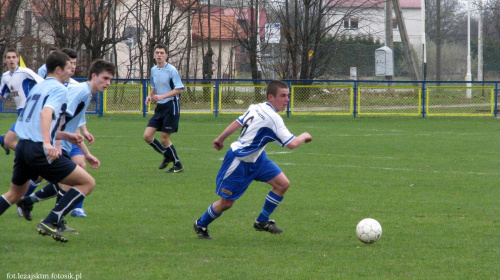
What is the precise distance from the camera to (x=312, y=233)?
20.8 feet

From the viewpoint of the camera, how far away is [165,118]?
1095 centimetres

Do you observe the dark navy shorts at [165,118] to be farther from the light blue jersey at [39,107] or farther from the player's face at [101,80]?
the light blue jersey at [39,107]

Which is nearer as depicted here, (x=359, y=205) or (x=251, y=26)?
(x=359, y=205)

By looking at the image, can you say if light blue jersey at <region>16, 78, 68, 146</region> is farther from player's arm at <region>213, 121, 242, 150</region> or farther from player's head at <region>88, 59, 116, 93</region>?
player's arm at <region>213, 121, 242, 150</region>

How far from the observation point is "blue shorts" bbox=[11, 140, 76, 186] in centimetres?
521

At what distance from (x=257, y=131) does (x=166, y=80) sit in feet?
17.0

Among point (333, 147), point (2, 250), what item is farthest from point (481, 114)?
point (2, 250)

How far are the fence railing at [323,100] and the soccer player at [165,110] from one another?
12.6m

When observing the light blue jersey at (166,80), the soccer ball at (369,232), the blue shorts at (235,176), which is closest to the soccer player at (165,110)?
the light blue jersey at (166,80)

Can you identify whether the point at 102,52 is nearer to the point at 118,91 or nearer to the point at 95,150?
the point at 118,91

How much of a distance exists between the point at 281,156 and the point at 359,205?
5.33 metres

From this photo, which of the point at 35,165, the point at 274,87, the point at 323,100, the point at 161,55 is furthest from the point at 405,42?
the point at 35,165

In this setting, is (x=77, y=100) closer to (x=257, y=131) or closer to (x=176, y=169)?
(x=257, y=131)

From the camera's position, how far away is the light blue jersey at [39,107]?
17.2 feet
